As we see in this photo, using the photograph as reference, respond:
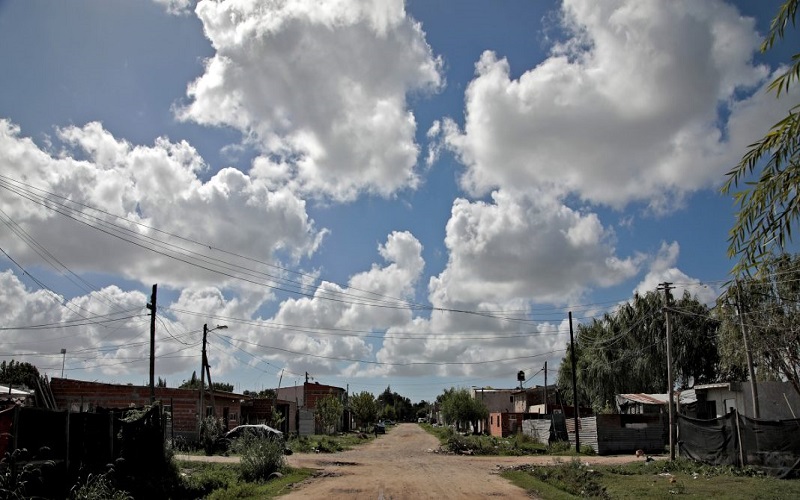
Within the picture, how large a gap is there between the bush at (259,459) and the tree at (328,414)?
40407 mm

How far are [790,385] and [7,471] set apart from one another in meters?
31.5

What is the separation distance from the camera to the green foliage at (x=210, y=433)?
120 ft

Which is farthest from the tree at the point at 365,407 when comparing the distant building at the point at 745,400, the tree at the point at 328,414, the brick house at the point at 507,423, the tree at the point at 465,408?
the distant building at the point at 745,400

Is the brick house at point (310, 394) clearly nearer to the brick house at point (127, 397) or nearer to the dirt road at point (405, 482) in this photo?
the brick house at point (127, 397)

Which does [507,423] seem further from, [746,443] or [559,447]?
[746,443]

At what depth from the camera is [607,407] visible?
165 ft

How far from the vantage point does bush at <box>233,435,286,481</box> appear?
2227 centimetres

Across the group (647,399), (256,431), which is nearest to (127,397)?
(256,431)

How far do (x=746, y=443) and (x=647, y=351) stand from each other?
28.5 metres

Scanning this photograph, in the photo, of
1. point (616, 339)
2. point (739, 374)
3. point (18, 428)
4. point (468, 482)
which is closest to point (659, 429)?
point (739, 374)

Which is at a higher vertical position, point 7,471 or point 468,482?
point 7,471

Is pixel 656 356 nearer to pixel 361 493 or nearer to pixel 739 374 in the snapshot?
pixel 739 374

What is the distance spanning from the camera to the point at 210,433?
37.0 meters

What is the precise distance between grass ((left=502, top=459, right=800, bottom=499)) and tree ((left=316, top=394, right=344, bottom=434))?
38.9m
